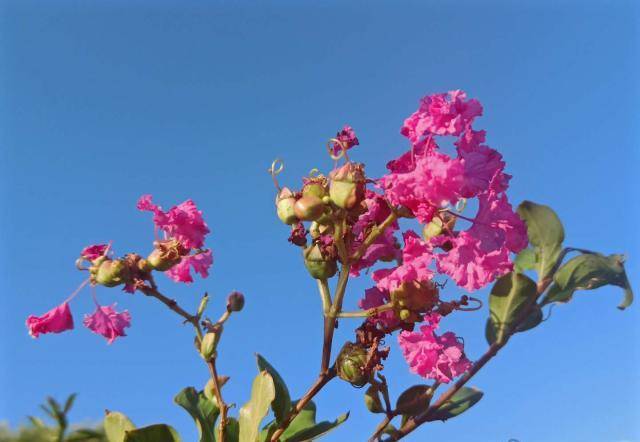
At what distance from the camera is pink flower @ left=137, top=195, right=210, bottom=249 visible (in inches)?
58.6

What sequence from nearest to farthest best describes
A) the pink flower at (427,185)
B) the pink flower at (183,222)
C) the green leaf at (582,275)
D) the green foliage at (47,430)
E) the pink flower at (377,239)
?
1. the green foliage at (47,430)
2. the pink flower at (427,185)
3. the pink flower at (377,239)
4. the green leaf at (582,275)
5. the pink flower at (183,222)

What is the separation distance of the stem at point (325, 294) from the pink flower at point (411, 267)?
0.10 metres

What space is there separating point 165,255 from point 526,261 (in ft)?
2.73

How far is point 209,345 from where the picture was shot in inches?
48.9

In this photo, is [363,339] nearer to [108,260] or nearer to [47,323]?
[108,260]

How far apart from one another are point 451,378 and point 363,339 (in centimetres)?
21

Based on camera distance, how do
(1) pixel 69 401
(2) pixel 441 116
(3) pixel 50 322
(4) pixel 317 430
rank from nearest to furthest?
1. (1) pixel 69 401
2. (2) pixel 441 116
3. (4) pixel 317 430
4. (3) pixel 50 322

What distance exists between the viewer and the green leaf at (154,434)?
4.03ft

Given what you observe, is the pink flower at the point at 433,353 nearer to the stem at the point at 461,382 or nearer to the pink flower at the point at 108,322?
the stem at the point at 461,382

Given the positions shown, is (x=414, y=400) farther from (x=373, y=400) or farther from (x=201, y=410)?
(x=201, y=410)

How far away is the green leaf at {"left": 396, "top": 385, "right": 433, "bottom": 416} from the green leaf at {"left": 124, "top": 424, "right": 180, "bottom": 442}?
46 centimetres

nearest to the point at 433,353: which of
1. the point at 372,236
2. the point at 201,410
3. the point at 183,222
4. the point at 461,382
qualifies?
the point at 461,382

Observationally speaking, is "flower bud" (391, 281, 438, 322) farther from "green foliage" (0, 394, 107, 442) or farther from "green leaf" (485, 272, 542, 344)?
"green foliage" (0, 394, 107, 442)

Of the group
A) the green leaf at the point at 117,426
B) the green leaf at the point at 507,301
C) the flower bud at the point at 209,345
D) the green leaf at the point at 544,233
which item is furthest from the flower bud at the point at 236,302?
the green leaf at the point at 544,233
